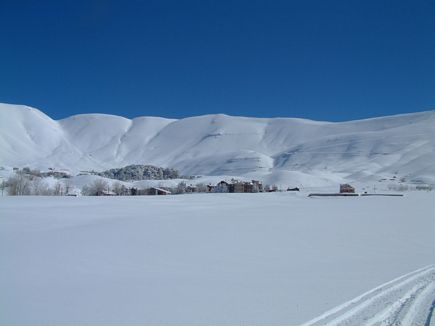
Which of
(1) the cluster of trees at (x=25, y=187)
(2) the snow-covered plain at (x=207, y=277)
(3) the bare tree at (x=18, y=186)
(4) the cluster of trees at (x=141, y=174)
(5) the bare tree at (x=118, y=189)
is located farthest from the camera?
(4) the cluster of trees at (x=141, y=174)

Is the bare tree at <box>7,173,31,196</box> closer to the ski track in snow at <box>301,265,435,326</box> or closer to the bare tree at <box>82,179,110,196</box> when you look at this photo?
the bare tree at <box>82,179,110,196</box>

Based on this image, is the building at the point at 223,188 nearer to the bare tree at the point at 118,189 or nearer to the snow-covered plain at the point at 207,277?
the bare tree at the point at 118,189

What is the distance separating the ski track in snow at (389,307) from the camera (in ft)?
18.4

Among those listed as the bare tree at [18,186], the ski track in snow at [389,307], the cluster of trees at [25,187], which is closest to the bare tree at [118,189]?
the cluster of trees at [25,187]

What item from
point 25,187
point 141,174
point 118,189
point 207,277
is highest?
point 141,174

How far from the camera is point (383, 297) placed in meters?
6.81

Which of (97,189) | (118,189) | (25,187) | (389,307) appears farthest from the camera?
(118,189)

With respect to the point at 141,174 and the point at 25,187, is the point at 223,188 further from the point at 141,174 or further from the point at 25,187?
the point at 141,174

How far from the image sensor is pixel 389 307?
20.2 feet

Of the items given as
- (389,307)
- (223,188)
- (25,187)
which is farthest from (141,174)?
(389,307)

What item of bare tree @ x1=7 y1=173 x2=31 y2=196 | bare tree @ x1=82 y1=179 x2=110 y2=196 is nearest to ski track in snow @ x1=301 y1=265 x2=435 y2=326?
bare tree @ x1=7 y1=173 x2=31 y2=196

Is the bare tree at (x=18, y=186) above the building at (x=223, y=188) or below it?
below

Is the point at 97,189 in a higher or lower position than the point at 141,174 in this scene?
lower

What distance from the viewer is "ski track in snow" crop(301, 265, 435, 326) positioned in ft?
18.4
